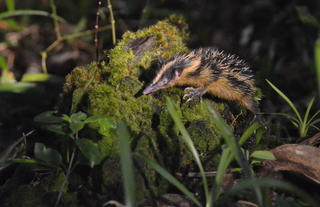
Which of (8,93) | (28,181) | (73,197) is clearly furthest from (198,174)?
(8,93)

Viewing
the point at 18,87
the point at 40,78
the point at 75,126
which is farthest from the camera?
the point at 40,78

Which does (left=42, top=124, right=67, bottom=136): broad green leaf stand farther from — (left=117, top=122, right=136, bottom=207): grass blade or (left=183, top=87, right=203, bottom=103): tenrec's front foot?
(left=183, top=87, right=203, bottom=103): tenrec's front foot

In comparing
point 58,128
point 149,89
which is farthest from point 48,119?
point 149,89

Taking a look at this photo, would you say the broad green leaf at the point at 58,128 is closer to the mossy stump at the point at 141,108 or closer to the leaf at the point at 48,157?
the leaf at the point at 48,157

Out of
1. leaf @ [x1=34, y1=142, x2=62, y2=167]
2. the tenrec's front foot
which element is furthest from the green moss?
the tenrec's front foot

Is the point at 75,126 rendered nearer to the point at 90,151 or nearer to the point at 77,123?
the point at 77,123

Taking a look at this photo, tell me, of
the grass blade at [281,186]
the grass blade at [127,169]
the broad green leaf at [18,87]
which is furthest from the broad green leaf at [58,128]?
the broad green leaf at [18,87]
